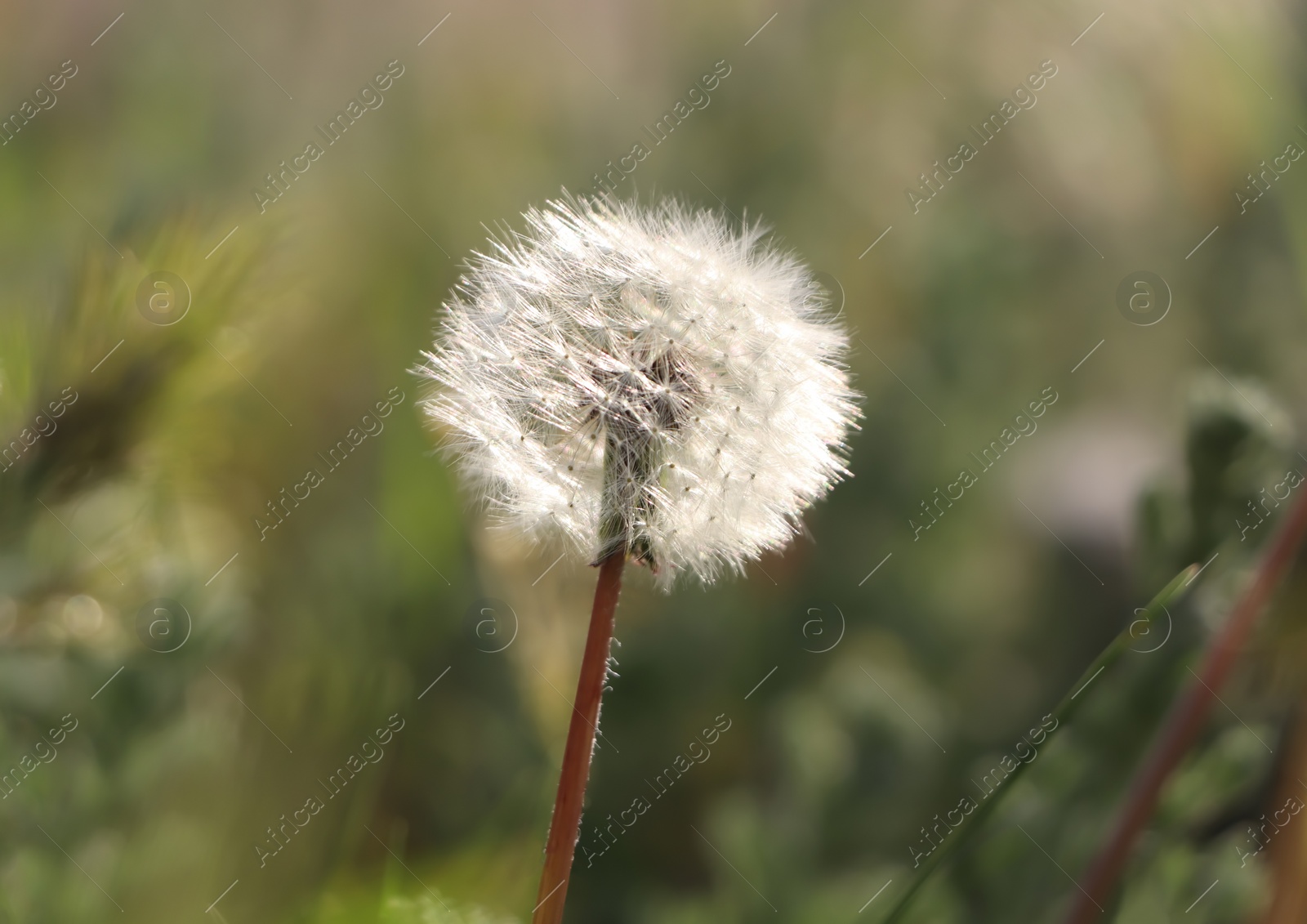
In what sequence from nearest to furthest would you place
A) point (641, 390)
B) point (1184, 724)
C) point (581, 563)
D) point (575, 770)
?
point (575, 770) < point (641, 390) < point (1184, 724) < point (581, 563)

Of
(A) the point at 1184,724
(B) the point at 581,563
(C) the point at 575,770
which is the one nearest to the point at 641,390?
(C) the point at 575,770

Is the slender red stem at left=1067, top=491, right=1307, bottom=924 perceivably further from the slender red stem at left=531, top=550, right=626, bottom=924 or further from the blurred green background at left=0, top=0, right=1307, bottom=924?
the slender red stem at left=531, top=550, right=626, bottom=924

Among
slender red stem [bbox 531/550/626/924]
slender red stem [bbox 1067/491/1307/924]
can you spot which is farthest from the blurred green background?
slender red stem [bbox 531/550/626/924]

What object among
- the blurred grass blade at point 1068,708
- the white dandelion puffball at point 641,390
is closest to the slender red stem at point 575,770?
the white dandelion puffball at point 641,390

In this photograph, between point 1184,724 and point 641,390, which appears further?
point 1184,724

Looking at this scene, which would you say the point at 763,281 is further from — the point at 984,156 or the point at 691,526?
the point at 984,156

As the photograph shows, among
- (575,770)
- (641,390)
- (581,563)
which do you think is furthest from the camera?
(581,563)

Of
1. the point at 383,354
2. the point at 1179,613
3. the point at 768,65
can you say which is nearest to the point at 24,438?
the point at 383,354

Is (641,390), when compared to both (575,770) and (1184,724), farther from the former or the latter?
(1184,724)
